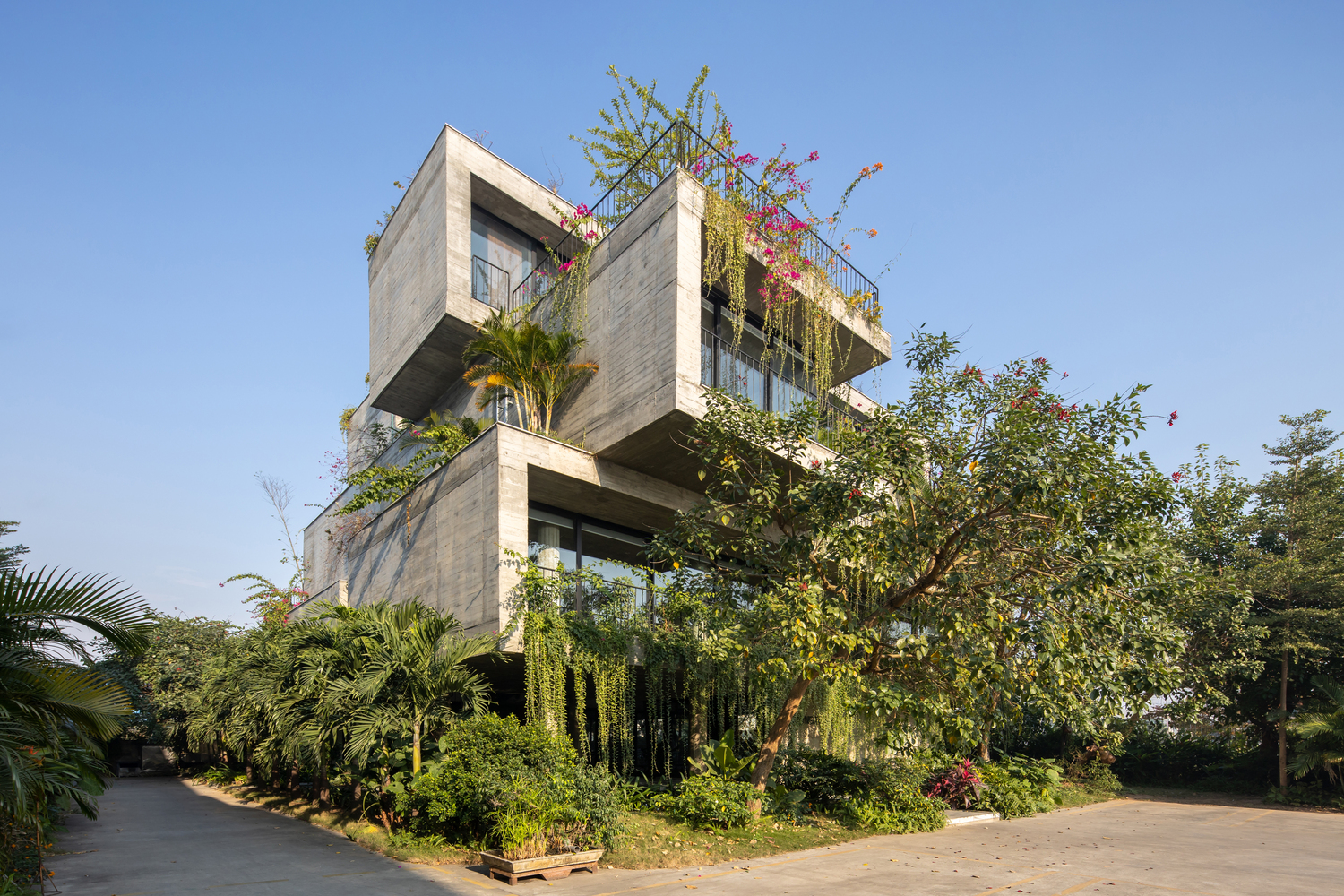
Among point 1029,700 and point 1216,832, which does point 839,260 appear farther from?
point 1216,832

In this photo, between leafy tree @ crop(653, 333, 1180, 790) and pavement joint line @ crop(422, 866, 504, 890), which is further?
leafy tree @ crop(653, 333, 1180, 790)

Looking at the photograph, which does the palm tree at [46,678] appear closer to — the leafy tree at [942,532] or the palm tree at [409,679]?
the palm tree at [409,679]

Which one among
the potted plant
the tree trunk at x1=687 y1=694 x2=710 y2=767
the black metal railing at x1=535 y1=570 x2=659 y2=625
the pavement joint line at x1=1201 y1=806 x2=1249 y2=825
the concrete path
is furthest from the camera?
the pavement joint line at x1=1201 y1=806 x2=1249 y2=825

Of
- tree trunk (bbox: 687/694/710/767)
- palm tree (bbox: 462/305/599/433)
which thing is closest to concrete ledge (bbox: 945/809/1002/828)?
tree trunk (bbox: 687/694/710/767)

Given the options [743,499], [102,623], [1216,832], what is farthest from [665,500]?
[1216,832]

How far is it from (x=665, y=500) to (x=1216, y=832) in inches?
438

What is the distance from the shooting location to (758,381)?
15086mm

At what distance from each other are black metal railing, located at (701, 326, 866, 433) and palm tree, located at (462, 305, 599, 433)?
2190mm

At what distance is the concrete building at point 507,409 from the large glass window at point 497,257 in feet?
0.14

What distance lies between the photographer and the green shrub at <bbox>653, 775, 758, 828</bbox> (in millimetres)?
11016

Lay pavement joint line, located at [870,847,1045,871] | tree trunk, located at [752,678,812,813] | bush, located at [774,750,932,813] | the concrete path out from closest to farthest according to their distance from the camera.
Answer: the concrete path < pavement joint line, located at [870,847,1045,871] < tree trunk, located at [752,678,812,813] < bush, located at [774,750,932,813]

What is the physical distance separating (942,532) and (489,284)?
1171cm

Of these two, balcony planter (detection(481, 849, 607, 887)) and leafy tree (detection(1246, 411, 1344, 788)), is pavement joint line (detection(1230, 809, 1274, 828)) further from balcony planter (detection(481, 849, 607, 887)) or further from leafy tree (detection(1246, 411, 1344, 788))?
balcony planter (detection(481, 849, 607, 887))

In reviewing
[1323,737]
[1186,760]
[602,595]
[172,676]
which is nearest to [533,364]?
[602,595]
